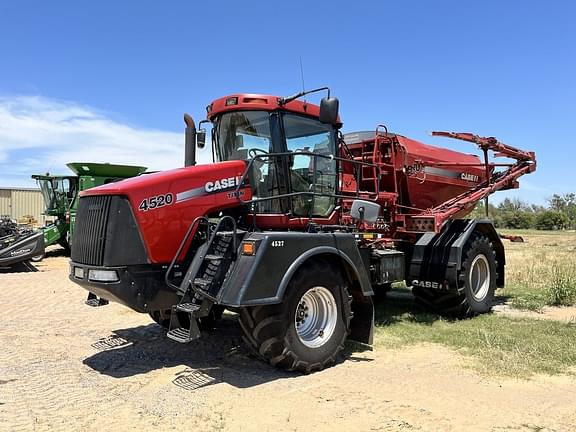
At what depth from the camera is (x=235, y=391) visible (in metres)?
4.79

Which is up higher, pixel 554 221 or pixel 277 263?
pixel 554 221

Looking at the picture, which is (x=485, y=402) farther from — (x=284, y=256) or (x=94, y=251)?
(x=94, y=251)

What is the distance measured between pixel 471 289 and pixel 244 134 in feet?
14.7

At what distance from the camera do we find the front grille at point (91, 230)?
5.23m

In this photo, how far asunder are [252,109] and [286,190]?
3.30 feet

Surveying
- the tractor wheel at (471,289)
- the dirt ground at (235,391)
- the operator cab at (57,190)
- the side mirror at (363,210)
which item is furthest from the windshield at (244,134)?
the operator cab at (57,190)

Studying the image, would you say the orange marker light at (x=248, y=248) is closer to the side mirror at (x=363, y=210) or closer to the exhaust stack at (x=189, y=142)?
the side mirror at (x=363, y=210)

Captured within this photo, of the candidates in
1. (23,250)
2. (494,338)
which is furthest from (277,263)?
(23,250)

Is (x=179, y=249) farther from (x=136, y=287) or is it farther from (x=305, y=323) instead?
(x=305, y=323)

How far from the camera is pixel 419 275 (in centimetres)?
814

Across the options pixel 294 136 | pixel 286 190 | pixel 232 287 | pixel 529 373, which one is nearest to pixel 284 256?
pixel 232 287

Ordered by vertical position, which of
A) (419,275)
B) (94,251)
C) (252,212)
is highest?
(252,212)

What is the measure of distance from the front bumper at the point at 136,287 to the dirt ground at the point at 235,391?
2.40 ft

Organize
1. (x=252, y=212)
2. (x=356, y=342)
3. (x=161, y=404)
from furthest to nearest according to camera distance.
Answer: (x=356, y=342), (x=252, y=212), (x=161, y=404)
